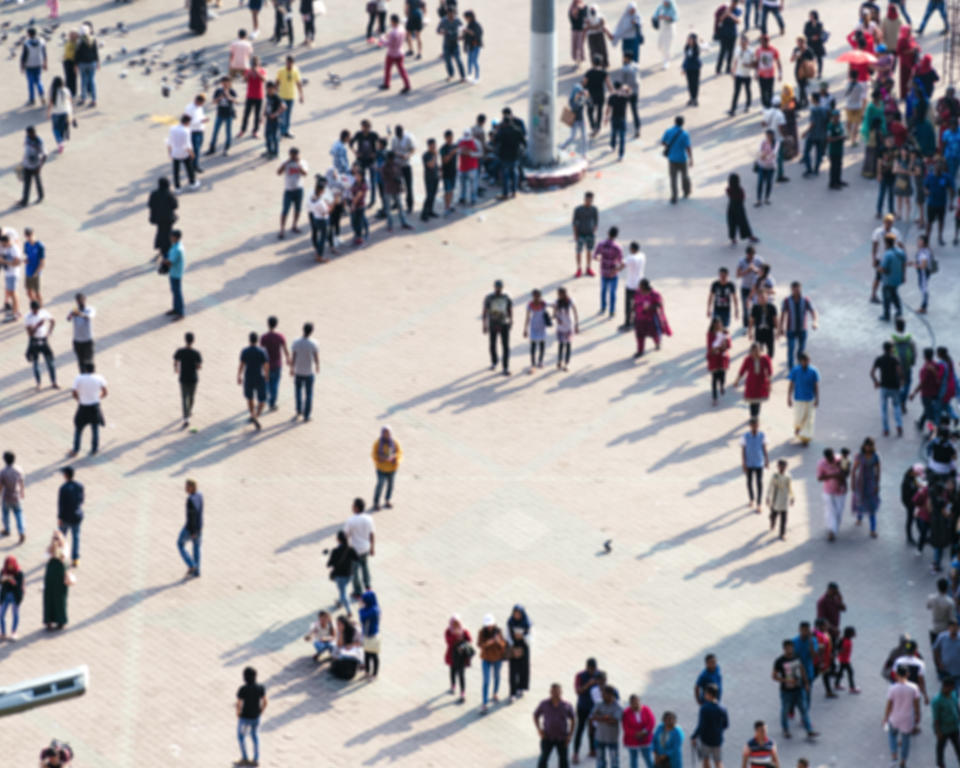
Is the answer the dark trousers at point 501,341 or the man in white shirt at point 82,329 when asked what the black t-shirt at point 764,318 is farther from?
the man in white shirt at point 82,329

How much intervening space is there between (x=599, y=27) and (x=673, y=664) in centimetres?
1874

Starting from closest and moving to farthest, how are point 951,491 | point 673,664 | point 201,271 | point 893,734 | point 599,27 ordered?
point 893,734 < point 673,664 < point 951,491 < point 201,271 < point 599,27

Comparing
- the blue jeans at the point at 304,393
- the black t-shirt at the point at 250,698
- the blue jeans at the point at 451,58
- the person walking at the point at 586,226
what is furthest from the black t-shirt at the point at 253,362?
the blue jeans at the point at 451,58

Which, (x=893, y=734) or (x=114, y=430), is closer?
(x=893, y=734)

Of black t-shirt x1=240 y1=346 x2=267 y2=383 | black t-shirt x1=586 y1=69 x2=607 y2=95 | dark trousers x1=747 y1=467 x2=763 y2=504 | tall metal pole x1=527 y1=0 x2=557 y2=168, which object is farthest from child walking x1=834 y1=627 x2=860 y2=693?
black t-shirt x1=586 y1=69 x2=607 y2=95

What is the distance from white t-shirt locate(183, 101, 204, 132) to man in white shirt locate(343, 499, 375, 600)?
42.1 feet

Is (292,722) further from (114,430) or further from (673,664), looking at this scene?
(114,430)

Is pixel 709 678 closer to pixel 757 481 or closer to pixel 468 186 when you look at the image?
pixel 757 481

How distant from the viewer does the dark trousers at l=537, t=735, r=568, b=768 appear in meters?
19.4

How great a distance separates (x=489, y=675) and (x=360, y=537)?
8.63 ft

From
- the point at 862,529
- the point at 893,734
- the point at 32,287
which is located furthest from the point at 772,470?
the point at 32,287

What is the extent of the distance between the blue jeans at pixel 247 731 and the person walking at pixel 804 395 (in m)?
9.13

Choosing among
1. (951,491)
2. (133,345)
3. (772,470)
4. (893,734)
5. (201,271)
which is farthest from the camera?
(201,271)

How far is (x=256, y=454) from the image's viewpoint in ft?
84.1
